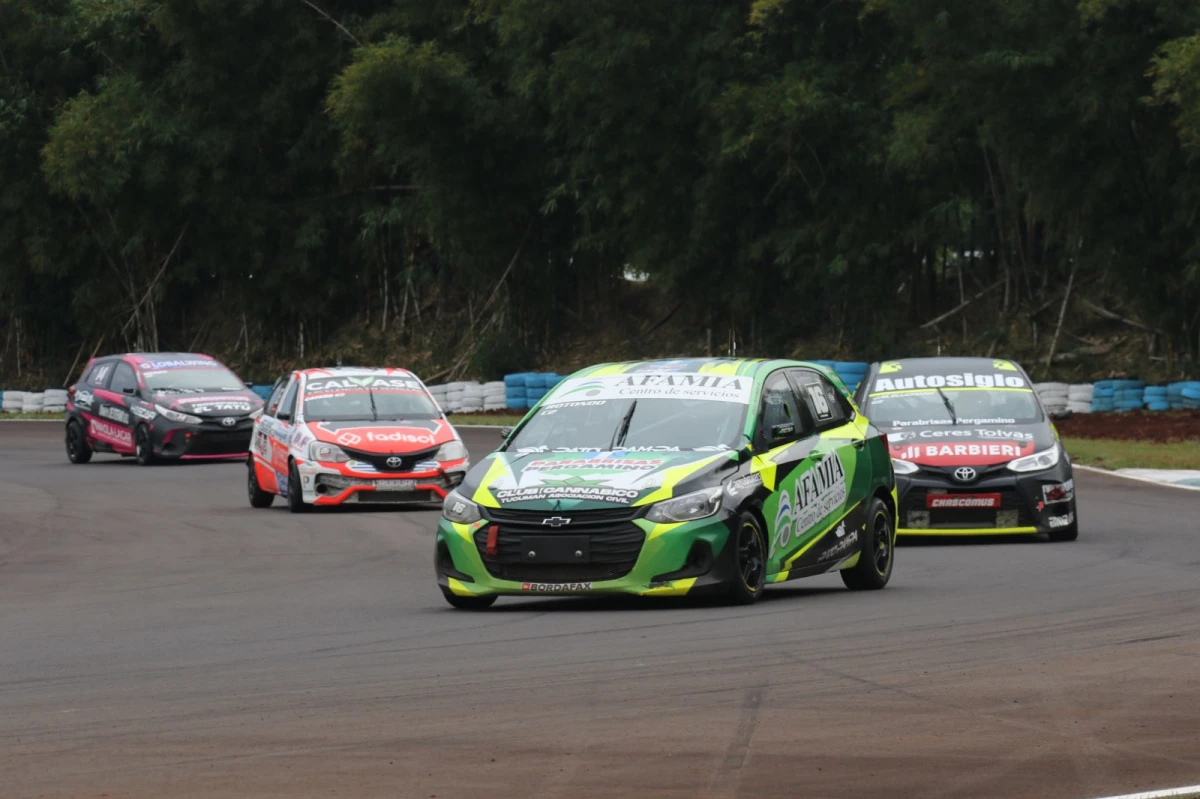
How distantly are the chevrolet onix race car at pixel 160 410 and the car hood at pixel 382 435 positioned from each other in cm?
833

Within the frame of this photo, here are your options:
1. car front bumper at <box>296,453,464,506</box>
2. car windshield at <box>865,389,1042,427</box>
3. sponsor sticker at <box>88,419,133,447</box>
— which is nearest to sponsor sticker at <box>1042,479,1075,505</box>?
car windshield at <box>865,389,1042,427</box>

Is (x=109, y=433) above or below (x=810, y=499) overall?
below

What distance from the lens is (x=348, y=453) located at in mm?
21969

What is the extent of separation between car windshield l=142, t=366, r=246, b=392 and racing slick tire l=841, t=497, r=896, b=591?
Result: 1864 cm

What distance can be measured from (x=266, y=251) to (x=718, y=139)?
16643mm

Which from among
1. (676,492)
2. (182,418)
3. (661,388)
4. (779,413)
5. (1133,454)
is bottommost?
(1133,454)

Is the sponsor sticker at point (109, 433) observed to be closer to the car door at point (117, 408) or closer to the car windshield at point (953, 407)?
the car door at point (117, 408)

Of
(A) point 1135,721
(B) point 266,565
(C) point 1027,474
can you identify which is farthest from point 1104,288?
(A) point 1135,721

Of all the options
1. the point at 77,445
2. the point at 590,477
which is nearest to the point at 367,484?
the point at 590,477

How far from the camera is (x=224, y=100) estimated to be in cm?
5322

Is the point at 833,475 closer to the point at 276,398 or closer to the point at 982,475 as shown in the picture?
the point at 982,475

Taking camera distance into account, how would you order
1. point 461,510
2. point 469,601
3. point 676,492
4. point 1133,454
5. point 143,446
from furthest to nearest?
1. point 143,446
2. point 1133,454
3. point 469,601
4. point 461,510
5. point 676,492

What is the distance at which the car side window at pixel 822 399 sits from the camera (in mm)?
14219

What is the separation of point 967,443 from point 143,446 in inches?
655
